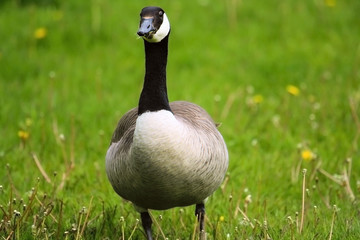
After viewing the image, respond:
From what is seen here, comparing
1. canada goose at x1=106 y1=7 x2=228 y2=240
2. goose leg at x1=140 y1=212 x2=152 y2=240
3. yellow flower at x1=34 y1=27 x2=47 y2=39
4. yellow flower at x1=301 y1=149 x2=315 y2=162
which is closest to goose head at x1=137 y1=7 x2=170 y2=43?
canada goose at x1=106 y1=7 x2=228 y2=240

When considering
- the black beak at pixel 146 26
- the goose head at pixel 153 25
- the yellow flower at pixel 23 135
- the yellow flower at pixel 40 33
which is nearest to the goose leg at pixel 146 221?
the goose head at pixel 153 25

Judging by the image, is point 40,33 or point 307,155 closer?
point 307,155

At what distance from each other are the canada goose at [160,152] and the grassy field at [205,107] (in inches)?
11.7

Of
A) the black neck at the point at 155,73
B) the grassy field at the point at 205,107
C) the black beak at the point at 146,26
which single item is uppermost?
the black beak at the point at 146,26

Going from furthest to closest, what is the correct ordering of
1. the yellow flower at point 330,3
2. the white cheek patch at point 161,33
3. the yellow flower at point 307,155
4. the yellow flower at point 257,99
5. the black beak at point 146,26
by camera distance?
the yellow flower at point 330,3 < the yellow flower at point 257,99 < the yellow flower at point 307,155 < the white cheek patch at point 161,33 < the black beak at point 146,26

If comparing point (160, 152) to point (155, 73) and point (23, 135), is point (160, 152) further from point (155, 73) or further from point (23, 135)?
point (23, 135)

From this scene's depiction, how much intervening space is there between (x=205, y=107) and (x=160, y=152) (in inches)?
139

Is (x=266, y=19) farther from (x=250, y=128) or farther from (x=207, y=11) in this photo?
(x=250, y=128)

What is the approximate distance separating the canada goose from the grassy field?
0.97 ft

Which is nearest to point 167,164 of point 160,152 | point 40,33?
point 160,152

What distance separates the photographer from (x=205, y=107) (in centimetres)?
716

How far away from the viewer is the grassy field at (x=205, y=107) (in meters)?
4.66

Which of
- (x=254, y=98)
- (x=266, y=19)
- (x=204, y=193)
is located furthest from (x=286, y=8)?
(x=204, y=193)

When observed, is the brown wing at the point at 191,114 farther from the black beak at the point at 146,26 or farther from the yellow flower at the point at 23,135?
the yellow flower at the point at 23,135
